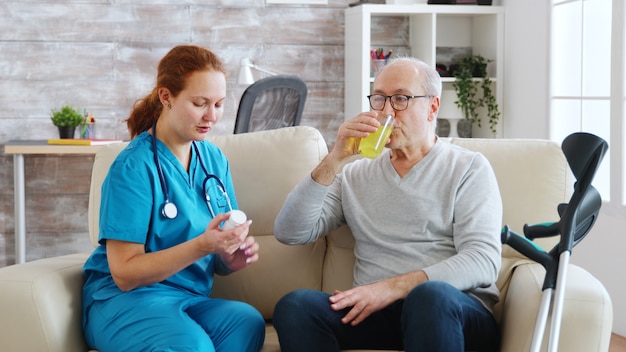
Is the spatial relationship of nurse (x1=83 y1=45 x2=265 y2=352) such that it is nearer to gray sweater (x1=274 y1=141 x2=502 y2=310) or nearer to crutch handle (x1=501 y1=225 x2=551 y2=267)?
gray sweater (x1=274 y1=141 x2=502 y2=310)

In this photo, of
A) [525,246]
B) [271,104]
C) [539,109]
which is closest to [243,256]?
[525,246]

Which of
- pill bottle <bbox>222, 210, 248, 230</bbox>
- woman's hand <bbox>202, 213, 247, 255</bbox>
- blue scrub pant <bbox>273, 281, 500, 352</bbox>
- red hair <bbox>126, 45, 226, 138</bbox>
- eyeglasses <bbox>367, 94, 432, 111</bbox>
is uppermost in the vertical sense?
red hair <bbox>126, 45, 226, 138</bbox>

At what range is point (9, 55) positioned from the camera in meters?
4.71

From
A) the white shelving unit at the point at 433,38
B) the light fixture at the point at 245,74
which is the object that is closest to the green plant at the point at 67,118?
the light fixture at the point at 245,74

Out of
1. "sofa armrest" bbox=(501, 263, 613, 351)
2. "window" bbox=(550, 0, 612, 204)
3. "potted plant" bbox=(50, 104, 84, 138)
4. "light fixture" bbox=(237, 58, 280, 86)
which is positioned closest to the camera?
"sofa armrest" bbox=(501, 263, 613, 351)

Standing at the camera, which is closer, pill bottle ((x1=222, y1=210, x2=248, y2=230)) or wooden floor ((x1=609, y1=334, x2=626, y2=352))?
pill bottle ((x1=222, y1=210, x2=248, y2=230))

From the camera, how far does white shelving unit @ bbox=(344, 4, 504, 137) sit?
4770mm

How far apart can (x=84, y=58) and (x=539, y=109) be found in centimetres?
241

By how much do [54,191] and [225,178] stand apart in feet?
8.82

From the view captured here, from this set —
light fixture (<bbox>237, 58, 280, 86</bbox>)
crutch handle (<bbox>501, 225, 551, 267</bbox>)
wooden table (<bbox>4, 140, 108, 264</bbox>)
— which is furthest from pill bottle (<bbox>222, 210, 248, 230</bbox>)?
light fixture (<bbox>237, 58, 280, 86</bbox>)

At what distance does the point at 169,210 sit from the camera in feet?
7.07

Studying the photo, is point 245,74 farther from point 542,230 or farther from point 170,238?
point 542,230

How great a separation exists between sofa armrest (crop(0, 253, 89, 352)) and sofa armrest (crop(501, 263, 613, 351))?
1.05 m

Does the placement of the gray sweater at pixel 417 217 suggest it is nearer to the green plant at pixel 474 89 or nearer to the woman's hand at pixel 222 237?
the woman's hand at pixel 222 237
